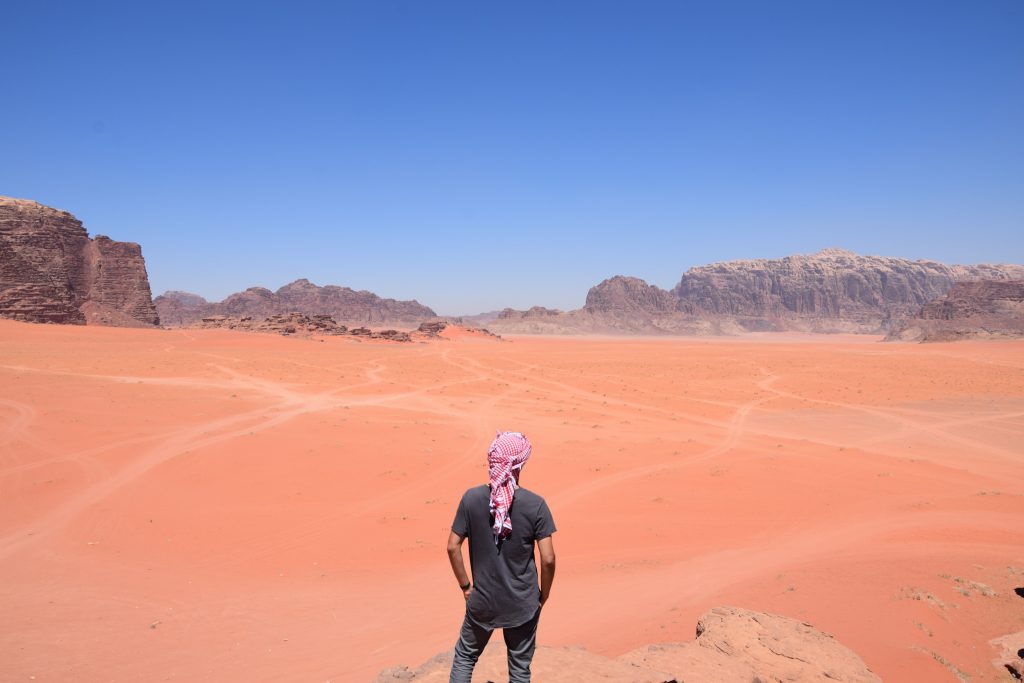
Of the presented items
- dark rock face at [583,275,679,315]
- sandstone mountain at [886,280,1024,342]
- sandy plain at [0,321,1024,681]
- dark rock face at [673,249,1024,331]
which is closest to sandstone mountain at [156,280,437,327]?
dark rock face at [583,275,679,315]

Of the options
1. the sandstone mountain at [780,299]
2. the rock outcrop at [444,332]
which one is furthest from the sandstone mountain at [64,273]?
the sandstone mountain at [780,299]

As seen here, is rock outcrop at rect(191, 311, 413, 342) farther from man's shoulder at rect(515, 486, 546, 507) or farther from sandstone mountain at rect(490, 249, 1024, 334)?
sandstone mountain at rect(490, 249, 1024, 334)

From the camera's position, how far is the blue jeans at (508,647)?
3.30 m

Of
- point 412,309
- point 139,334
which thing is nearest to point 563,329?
point 412,309

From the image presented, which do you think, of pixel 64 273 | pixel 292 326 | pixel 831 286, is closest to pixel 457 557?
pixel 292 326

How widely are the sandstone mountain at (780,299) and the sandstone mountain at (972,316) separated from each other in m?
51.0

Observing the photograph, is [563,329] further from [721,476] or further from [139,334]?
[721,476]

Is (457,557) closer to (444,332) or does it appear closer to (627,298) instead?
(444,332)

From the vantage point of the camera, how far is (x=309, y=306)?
470 feet

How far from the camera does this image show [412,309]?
153 meters

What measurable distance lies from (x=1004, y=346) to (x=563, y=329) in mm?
87482

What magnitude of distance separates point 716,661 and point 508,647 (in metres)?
2.09

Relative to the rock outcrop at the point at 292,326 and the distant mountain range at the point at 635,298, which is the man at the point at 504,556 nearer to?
the rock outcrop at the point at 292,326

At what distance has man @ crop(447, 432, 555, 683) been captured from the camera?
322cm
